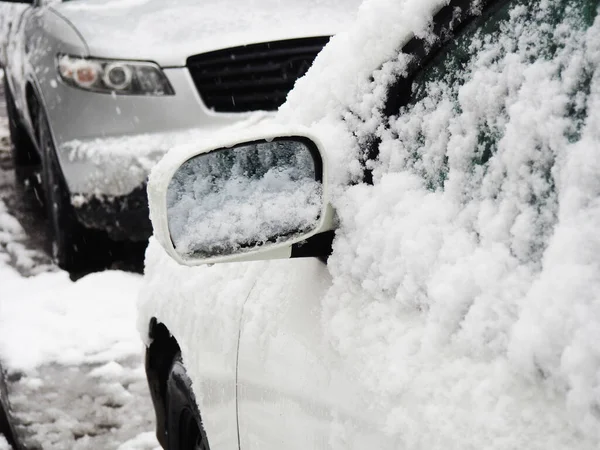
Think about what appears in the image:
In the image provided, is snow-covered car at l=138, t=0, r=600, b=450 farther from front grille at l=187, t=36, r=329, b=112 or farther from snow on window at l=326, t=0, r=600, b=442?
front grille at l=187, t=36, r=329, b=112

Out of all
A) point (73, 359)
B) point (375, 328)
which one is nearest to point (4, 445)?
point (73, 359)

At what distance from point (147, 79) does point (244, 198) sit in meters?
3.24

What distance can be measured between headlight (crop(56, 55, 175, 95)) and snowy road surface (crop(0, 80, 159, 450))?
1192 millimetres

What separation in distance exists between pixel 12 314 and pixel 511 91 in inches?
159

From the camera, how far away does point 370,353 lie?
1354mm

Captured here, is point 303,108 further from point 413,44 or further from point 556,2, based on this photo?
point 556,2

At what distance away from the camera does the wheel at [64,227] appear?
4973 mm

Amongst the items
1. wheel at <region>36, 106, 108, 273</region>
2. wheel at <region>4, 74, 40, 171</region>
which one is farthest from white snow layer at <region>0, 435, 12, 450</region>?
wheel at <region>4, 74, 40, 171</region>

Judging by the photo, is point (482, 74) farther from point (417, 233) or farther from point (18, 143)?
point (18, 143)

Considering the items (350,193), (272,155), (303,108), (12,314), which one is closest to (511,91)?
(350,193)

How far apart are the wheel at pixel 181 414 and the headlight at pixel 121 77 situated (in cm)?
236

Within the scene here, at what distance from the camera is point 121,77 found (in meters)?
4.64

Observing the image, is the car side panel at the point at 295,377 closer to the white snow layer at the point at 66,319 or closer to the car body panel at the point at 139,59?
the white snow layer at the point at 66,319

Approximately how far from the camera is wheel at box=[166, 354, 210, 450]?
8.06 feet
